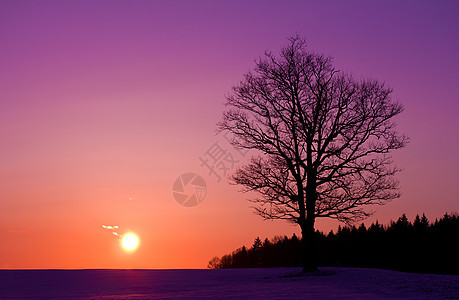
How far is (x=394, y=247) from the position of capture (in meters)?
88.2

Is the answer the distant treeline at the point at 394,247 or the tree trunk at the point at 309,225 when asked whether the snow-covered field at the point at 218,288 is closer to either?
the tree trunk at the point at 309,225

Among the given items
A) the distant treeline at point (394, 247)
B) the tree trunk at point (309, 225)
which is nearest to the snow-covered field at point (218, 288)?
the tree trunk at point (309, 225)

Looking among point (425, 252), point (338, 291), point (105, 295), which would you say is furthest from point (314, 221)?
point (425, 252)

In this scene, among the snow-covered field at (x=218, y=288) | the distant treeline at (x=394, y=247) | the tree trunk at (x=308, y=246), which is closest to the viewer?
the snow-covered field at (x=218, y=288)

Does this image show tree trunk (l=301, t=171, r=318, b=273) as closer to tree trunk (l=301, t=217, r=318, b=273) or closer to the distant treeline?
tree trunk (l=301, t=217, r=318, b=273)

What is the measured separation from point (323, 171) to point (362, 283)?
8777mm

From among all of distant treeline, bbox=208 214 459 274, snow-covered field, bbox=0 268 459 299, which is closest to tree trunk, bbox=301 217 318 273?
snow-covered field, bbox=0 268 459 299

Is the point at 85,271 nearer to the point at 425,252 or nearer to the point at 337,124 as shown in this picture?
the point at 337,124

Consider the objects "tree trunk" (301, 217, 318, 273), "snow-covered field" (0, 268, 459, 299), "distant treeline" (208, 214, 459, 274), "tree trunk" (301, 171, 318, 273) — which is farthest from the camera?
"distant treeline" (208, 214, 459, 274)

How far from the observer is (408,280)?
77.0ft

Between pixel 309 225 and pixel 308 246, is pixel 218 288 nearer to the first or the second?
pixel 308 246

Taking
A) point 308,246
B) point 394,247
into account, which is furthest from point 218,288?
point 394,247

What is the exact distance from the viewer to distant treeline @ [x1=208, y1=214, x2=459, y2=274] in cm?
7956

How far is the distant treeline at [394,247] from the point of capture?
7956 centimetres
